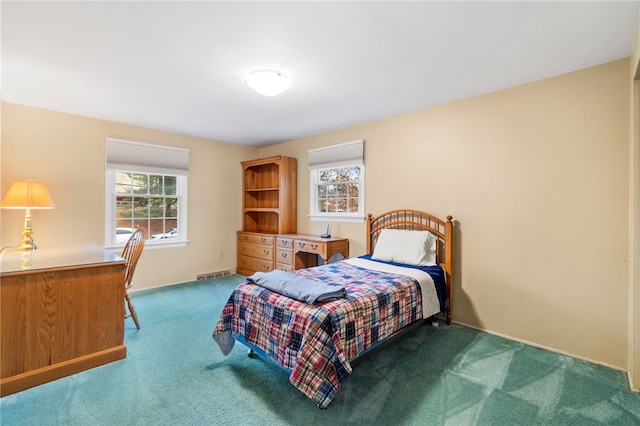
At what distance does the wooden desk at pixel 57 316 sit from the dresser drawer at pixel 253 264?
246cm

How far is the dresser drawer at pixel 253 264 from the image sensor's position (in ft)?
15.3

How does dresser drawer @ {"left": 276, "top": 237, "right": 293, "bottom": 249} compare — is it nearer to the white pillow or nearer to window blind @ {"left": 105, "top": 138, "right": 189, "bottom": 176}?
the white pillow

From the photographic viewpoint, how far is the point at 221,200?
5.13m

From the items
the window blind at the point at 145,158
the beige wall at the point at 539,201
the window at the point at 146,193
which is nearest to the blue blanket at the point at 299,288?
the beige wall at the point at 539,201

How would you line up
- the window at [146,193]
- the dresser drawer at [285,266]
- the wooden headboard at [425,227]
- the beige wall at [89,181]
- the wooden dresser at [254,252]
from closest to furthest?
1. the wooden headboard at [425,227]
2. the beige wall at [89,181]
3. the window at [146,193]
4. the dresser drawer at [285,266]
5. the wooden dresser at [254,252]

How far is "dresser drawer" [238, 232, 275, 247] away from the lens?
464 cm

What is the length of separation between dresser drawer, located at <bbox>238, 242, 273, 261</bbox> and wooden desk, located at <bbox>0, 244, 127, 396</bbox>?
8.00 feet

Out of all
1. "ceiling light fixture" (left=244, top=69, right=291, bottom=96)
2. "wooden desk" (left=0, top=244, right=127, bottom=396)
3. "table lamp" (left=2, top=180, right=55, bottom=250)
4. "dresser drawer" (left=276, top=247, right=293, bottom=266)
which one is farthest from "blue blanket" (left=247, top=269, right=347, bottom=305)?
"table lamp" (left=2, top=180, right=55, bottom=250)

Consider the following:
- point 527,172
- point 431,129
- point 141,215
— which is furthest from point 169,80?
point 527,172

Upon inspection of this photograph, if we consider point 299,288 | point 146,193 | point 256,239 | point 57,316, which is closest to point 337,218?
point 256,239

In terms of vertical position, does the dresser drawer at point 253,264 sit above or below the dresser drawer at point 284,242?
below

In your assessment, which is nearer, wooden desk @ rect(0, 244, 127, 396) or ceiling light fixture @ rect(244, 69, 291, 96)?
wooden desk @ rect(0, 244, 127, 396)

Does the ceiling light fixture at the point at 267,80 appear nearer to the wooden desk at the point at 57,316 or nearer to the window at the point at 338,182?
the window at the point at 338,182

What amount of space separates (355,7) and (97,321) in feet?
9.26
